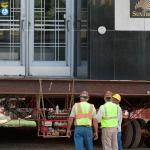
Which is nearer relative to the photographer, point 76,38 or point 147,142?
point 76,38

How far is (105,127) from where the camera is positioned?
1048 cm

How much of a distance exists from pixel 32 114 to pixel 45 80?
1.38m

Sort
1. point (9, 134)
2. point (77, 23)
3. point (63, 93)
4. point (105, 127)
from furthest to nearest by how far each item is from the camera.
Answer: point (9, 134) → point (77, 23) → point (63, 93) → point (105, 127)

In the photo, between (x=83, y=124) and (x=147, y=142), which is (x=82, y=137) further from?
(x=147, y=142)

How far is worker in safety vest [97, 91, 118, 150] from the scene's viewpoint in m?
10.4

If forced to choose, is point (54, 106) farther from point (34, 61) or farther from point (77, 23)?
point (77, 23)

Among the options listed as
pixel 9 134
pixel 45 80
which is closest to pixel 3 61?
pixel 45 80

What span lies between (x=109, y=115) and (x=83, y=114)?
23.3 inches

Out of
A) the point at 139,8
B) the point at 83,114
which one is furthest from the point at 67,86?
the point at 139,8

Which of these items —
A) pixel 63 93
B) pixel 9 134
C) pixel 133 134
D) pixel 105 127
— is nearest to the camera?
pixel 105 127

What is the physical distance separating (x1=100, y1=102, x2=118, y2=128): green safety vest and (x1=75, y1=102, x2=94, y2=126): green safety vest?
37 cm

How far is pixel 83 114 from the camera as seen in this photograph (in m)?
10.2

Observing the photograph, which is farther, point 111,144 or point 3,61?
point 3,61

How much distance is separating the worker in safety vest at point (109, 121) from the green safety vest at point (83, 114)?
34 cm
